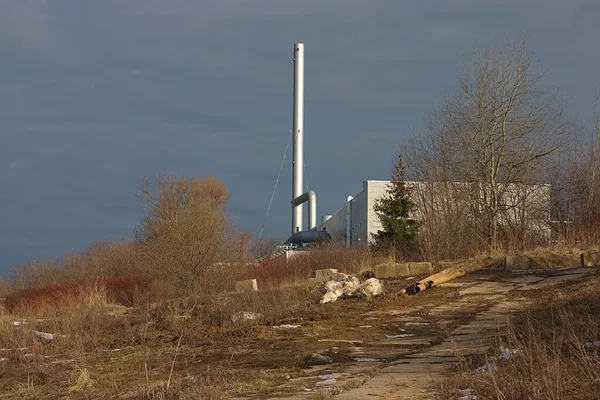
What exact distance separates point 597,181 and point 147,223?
2488cm

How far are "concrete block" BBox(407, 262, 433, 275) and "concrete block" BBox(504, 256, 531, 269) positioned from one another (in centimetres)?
233

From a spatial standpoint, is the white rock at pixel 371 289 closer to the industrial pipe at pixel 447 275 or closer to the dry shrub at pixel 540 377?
the industrial pipe at pixel 447 275

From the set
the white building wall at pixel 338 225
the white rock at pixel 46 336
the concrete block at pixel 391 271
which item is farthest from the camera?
the white building wall at pixel 338 225

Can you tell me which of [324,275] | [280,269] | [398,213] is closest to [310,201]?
[398,213]

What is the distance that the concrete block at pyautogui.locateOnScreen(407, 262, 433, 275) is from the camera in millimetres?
25095

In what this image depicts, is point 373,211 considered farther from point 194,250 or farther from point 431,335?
point 431,335

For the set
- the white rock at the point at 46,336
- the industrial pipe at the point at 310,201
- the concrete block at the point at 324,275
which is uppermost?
the industrial pipe at the point at 310,201

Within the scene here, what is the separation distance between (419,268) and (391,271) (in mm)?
915

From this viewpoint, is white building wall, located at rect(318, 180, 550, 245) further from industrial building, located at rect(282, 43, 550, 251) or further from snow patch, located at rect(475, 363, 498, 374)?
snow patch, located at rect(475, 363, 498, 374)

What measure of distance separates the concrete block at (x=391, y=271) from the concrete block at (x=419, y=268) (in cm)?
18

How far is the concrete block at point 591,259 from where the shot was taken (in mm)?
23859

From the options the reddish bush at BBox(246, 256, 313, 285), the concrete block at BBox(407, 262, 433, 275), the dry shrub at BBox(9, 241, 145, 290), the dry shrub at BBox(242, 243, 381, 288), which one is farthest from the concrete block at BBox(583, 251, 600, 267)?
the dry shrub at BBox(9, 241, 145, 290)

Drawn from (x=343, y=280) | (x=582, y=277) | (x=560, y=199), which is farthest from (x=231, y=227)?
(x=560, y=199)

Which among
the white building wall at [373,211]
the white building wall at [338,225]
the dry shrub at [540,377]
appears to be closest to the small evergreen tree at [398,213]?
the white building wall at [373,211]
